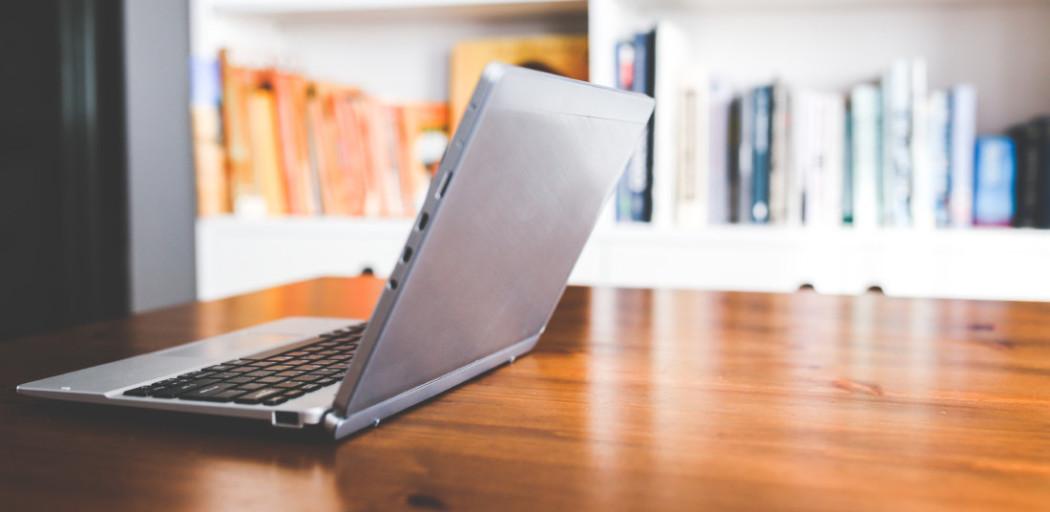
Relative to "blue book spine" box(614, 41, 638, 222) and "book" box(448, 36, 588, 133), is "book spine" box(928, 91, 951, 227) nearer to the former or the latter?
"blue book spine" box(614, 41, 638, 222)

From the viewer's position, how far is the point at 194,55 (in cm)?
209

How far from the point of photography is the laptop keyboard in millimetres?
540

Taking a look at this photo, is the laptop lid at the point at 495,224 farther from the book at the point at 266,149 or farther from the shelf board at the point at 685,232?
the book at the point at 266,149

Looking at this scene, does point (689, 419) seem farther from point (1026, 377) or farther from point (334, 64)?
point (334, 64)

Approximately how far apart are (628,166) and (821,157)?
40 cm

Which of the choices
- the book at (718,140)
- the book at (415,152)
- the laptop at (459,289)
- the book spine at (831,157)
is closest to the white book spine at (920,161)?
the book spine at (831,157)

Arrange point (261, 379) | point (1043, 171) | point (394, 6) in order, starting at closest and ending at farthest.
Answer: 1. point (261, 379)
2. point (1043, 171)
3. point (394, 6)

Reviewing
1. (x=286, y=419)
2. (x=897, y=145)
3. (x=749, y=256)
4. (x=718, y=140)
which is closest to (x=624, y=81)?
(x=718, y=140)

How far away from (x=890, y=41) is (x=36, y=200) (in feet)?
6.41

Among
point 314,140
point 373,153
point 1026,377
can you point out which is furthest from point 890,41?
point 1026,377

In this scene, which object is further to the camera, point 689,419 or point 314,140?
point 314,140

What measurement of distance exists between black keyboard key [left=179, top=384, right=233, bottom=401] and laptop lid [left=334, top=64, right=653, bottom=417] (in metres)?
0.09

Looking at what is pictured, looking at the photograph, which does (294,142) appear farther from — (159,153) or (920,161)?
(920,161)

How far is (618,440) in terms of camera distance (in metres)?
0.51
